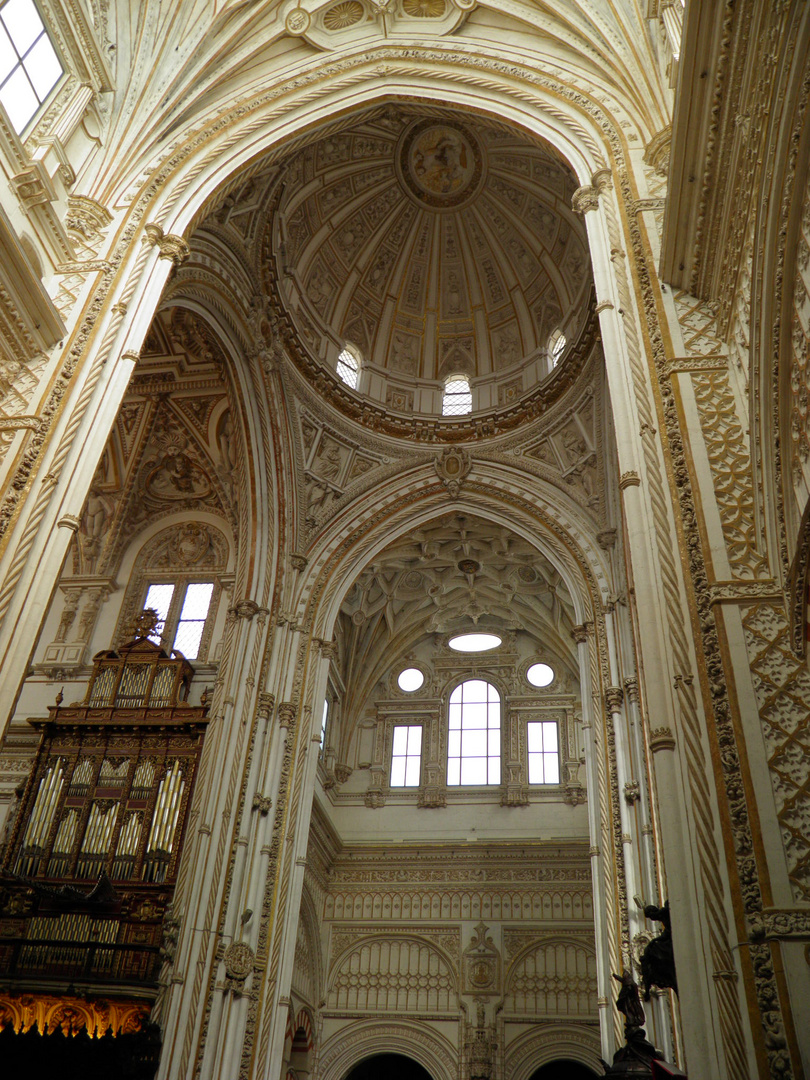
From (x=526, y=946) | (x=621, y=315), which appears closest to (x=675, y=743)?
(x=621, y=315)

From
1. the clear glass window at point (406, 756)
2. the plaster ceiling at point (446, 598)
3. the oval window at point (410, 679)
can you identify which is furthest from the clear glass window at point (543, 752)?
the oval window at point (410, 679)

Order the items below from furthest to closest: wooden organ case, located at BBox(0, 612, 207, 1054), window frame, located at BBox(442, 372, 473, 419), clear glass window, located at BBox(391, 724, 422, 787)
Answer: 1. clear glass window, located at BBox(391, 724, 422, 787)
2. window frame, located at BBox(442, 372, 473, 419)
3. wooden organ case, located at BBox(0, 612, 207, 1054)

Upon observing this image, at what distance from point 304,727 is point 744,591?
11131mm

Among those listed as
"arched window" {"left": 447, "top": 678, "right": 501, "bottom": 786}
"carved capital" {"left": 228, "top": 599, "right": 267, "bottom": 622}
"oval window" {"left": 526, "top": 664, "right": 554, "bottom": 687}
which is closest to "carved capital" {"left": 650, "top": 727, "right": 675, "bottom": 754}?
"carved capital" {"left": 228, "top": 599, "right": 267, "bottom": 622}

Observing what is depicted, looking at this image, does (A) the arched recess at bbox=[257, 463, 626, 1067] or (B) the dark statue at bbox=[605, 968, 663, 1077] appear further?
(A) the arched recess at bbox=[257, 463, 626, 1067]

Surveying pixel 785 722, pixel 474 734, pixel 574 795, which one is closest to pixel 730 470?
pixel 785 722

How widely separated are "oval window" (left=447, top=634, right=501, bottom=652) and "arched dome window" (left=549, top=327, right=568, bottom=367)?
840 cm

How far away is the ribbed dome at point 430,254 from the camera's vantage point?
1719 cm

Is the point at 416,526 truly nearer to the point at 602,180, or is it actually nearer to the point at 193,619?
the point at 193,619

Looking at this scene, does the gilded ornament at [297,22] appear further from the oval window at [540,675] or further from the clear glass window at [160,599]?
the oval window at [540,675]

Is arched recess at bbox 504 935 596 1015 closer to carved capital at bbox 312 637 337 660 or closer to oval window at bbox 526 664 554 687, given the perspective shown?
oval window at bbox 526 664 554 687

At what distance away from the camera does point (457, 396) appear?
768 inches

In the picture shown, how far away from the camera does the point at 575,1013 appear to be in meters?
18.2

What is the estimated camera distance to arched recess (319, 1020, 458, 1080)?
1816cm
